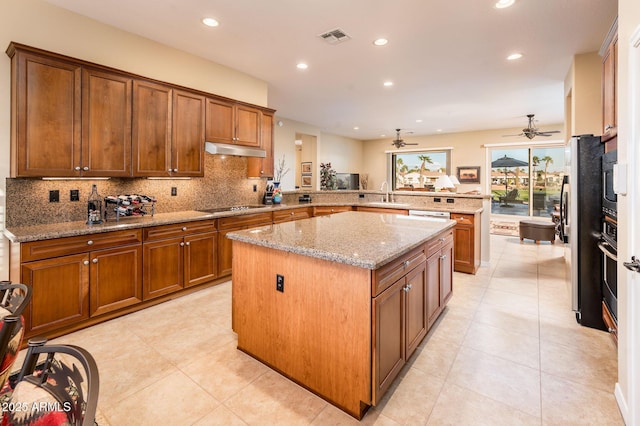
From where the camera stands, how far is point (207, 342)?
2.48 metres

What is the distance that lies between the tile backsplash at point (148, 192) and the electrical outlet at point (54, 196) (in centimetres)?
2

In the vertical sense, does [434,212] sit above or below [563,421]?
above

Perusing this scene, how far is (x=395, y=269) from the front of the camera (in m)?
1.83

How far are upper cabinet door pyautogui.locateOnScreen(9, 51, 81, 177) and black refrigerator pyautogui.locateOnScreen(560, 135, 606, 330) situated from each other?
461cm

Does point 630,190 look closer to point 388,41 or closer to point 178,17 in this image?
point 388,41

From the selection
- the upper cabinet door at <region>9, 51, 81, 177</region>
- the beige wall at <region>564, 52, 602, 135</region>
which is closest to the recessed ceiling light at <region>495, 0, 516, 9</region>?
the beige wall at <region>564, 52, 602, 135</region>

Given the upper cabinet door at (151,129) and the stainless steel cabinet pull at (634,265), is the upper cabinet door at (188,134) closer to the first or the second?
the upper cabinet door at (151,129)

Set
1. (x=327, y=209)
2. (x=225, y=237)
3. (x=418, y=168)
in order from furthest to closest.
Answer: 1. (x=418, y=168)
2. (x=327, y=209)
3. (x=225, y=237)

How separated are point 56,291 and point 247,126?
2.88 metres

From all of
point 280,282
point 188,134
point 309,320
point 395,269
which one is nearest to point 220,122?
point 188,134

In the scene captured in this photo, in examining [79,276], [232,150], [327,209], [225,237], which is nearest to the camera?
[79,276]

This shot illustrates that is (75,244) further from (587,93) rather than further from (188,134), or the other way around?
(587,93)

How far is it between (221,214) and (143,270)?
3.41 feet

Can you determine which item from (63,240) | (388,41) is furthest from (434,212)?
(63,240)
